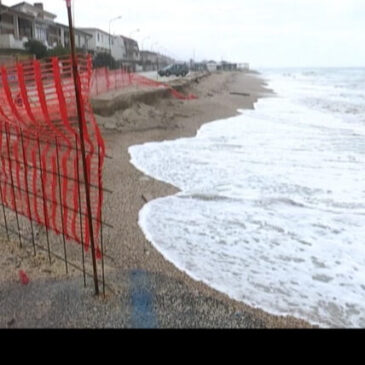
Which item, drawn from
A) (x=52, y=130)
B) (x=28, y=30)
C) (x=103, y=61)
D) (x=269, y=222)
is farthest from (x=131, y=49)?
(x=52, y=130)

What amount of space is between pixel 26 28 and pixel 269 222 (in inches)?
1755

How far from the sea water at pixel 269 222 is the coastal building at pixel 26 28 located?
29.1 meters

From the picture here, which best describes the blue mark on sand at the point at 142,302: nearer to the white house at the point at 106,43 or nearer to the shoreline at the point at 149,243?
the shoreline at the point at 149,243

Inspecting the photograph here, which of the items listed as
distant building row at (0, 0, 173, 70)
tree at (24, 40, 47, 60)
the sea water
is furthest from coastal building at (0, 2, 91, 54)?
the sea water

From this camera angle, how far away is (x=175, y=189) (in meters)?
7.44

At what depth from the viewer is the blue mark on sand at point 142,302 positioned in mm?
3051

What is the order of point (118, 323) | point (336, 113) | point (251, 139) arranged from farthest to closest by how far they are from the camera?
1. point (336, 113)
2. point (251, 139)
3. point (118, 323)

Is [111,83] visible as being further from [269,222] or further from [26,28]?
[26,28]

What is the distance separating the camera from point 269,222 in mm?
5793

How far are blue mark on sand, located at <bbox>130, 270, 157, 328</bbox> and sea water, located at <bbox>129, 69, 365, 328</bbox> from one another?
25.8 inches

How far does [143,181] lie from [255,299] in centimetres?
440
